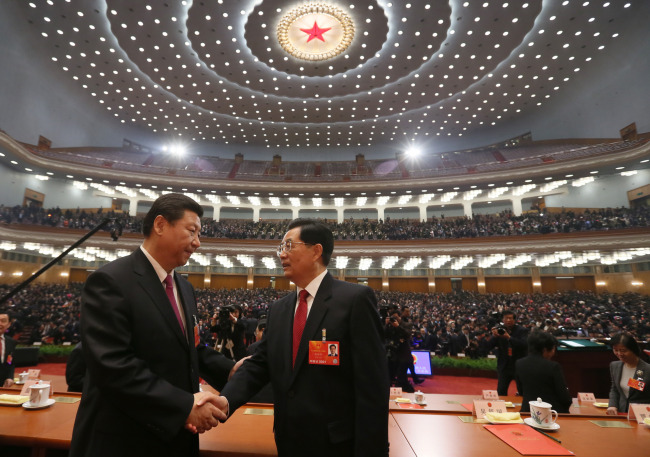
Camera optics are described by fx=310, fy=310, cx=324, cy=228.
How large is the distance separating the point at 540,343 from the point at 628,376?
790mm

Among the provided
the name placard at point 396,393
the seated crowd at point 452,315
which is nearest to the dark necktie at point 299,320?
the name placard at point 396,393

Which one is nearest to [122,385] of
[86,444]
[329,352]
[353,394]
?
[86,444]

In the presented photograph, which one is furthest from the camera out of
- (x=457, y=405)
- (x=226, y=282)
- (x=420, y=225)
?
(x=226, y=282)

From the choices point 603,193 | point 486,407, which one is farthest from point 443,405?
point 603,193

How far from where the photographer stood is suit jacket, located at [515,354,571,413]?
299cm

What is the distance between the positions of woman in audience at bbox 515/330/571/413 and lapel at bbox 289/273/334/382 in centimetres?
273

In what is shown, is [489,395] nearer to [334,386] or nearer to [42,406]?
[334,386]

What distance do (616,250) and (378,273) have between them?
14.0 meters

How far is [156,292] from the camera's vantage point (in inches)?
57.3

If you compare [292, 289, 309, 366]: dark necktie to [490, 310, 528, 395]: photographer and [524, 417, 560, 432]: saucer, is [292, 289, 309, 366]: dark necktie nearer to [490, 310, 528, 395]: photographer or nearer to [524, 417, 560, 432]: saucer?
[524, 417, 560, 432]: saucer

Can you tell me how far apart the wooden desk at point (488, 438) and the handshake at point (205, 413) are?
3.31 feet

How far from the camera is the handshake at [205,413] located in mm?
1276

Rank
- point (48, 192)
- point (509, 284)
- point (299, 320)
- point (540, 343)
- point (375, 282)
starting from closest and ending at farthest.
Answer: point (299, 320) → point (540, 343) → point (48, 192) → point (509, 284) → point (375, 282)

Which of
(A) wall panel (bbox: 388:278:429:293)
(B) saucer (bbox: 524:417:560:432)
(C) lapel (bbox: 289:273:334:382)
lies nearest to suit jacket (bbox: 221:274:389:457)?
(C) lapel (bbox: 289:273:334:382)
